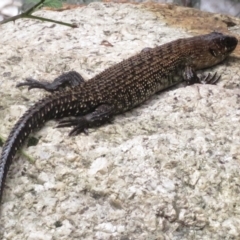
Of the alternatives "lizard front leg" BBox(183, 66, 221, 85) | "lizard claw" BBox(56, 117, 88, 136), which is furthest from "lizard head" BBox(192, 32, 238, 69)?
"lizard claw" BBox(56, 117, 88, 136)

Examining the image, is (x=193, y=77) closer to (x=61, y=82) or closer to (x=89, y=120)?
(x=61, y=82)

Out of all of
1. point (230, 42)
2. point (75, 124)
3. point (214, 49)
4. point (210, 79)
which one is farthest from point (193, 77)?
point (75, 124)

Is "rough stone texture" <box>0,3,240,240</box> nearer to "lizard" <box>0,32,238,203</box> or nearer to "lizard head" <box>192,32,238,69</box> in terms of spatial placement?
"lizard" <box>0,32,238,203</box>

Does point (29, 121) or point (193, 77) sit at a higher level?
point (29, 121)

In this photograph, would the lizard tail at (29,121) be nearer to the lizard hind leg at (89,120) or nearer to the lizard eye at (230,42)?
the lizard hind leg at (89,120)

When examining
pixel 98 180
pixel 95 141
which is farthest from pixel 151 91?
pixel 98 180

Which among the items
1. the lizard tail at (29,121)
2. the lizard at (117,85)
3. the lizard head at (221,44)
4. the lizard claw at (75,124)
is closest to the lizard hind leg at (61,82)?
the lizard at (117,85)

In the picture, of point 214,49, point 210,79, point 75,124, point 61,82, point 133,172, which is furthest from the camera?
point 214,49
